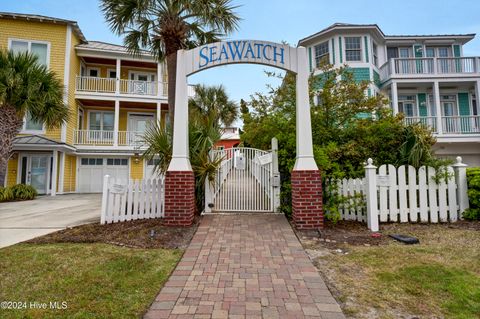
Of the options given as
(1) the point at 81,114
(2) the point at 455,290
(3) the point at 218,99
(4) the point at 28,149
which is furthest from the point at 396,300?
(3) the point at 218,99

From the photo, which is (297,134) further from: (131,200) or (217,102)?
(217,102)

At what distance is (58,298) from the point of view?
2.65 m

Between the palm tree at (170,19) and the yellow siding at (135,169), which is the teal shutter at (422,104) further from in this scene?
the yellow siding at (135,169)

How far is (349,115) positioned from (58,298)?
7.71 m

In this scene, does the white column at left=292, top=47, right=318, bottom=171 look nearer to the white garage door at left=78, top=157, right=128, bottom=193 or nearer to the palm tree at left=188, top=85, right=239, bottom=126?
the white garage door at left=78, top=157, right=128, bottom=193

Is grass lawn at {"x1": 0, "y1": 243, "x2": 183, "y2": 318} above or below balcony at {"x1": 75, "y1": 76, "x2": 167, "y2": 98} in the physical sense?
below

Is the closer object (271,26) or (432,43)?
(271,26)

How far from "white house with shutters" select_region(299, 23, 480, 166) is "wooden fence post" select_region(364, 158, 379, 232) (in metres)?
10.8

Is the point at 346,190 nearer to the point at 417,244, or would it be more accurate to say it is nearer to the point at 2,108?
the point at 417,244

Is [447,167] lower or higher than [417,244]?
higher

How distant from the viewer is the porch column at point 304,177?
5.33 meters

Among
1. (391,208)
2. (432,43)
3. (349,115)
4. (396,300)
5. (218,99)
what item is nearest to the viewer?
(396,300)

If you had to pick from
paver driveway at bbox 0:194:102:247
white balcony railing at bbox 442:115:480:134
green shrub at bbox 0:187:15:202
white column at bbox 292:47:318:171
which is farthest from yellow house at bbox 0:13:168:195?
white balcony railing at bbox 442:115:480:134

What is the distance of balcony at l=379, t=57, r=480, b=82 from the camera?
1468 cm
